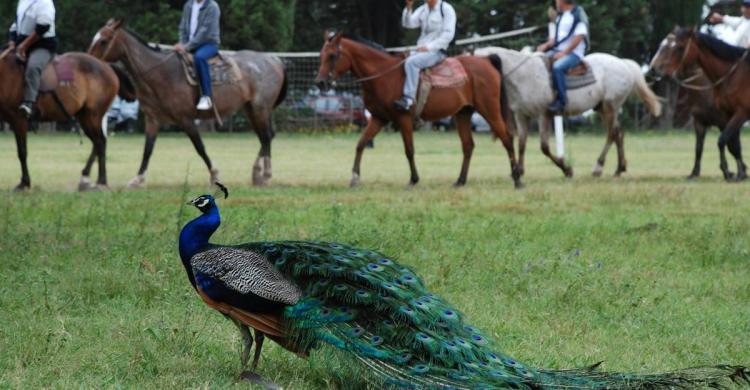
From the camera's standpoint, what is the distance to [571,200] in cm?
1407

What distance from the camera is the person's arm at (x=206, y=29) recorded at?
55.0 feet

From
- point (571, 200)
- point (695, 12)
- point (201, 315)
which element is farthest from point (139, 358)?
point (695, 12)

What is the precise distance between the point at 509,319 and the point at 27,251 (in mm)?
4098

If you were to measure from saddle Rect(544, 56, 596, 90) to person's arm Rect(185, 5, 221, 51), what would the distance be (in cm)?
556

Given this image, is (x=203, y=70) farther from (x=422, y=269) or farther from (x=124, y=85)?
(x=422, y=269)

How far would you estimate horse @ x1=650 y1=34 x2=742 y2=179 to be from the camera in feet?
60.0

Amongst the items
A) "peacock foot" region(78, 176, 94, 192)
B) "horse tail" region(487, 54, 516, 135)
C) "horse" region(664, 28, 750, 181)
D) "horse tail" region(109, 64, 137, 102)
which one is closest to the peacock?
"peacock foot" region(78, 176, 94, 192)

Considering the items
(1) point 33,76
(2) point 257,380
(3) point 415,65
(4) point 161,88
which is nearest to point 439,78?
(3) point 415,65

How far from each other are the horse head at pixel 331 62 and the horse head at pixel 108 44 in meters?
2.80

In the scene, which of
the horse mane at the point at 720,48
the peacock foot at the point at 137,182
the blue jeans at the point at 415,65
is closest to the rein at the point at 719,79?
the horse mane at the point at 720,48

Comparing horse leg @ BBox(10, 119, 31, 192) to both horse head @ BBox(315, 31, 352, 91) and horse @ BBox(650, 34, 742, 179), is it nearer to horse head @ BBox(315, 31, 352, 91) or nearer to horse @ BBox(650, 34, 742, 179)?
horse head @ BBox(315, 31, 352, 91)

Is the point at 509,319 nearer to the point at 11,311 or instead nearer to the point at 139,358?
the point at 139,358

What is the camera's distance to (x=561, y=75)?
19.0m

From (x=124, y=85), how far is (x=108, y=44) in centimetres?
104
